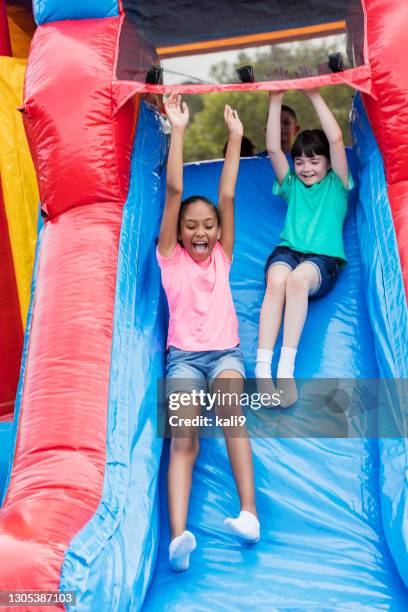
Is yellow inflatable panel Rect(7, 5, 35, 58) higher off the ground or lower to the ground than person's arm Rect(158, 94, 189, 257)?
higher

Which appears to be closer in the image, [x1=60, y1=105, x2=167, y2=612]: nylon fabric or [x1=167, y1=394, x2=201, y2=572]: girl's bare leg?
[x1=60, y1=105, x2=167, y2=612]: nylon fabric

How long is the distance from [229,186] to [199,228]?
182 mm

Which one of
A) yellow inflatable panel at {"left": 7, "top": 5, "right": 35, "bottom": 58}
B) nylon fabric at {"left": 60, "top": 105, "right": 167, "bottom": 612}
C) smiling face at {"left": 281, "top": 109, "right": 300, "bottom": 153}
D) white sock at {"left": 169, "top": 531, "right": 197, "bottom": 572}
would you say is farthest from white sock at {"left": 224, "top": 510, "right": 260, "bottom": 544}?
yellow inflatable panel at {"left": 7, "top": 5, "right": 35, "bottom": 58}

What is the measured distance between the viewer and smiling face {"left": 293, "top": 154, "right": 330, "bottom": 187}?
2.90 m

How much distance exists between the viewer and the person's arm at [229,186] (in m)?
2.52

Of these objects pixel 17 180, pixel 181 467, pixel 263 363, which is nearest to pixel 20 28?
pixel 17 180

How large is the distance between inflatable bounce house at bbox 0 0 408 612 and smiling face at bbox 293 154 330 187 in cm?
16

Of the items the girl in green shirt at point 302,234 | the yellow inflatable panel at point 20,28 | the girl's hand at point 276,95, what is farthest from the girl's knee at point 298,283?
the yellow inflatable panel at point 20,28

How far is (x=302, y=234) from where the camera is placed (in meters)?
2.83

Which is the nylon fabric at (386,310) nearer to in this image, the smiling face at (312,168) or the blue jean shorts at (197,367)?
the smiling face at (312,168)

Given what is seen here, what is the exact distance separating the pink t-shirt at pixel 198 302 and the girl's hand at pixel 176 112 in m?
0.40

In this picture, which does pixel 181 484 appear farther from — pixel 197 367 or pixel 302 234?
pixel 302 234

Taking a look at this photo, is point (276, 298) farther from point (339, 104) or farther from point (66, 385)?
point (339, 104)

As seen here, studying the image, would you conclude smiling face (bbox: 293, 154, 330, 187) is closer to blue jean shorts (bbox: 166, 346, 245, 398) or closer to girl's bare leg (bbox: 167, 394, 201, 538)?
blue jean shorts (bbox: 166, 346, 245, 398)
